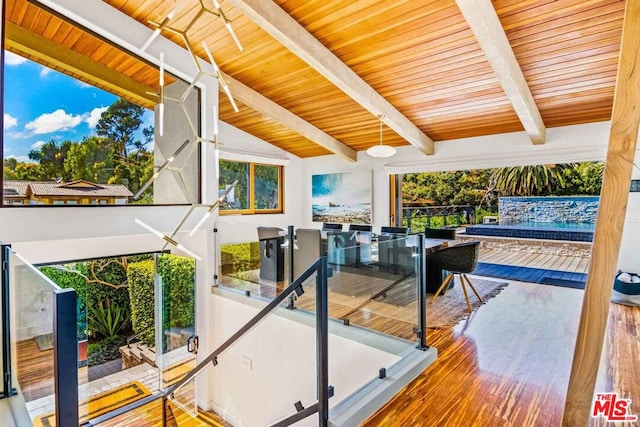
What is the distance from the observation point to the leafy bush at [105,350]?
5.51 m

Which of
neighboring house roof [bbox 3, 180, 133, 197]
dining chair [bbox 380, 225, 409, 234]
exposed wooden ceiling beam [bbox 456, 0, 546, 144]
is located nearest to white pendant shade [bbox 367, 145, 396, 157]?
dining chair [bbox 380, 225, 409, 234]

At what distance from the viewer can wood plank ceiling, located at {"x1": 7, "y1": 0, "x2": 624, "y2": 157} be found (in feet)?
11.3

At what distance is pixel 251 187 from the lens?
7.89m

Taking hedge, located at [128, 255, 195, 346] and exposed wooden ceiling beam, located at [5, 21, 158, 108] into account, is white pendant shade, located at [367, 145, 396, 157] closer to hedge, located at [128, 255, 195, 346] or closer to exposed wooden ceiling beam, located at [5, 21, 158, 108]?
exposed wooden ceiling beam, located at [5, 21, 158, 108]

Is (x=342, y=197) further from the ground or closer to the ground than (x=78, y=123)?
closer to the ground

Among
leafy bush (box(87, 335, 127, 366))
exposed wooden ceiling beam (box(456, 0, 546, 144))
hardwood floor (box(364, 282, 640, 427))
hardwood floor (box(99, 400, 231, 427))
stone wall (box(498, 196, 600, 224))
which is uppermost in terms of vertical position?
exposed wooden ceiling beam (box(456, 0, 546, 144))

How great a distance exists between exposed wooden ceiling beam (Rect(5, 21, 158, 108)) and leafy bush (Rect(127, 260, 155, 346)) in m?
2.50

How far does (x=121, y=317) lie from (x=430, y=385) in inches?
207

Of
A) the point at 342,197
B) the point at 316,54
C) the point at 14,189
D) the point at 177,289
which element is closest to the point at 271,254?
the point at 177,289

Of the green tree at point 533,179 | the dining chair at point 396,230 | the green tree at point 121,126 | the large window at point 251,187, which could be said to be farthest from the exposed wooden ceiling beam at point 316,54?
the green tree at point 533,179

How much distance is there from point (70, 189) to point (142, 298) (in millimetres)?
2461

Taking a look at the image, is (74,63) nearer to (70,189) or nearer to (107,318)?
(70,189)

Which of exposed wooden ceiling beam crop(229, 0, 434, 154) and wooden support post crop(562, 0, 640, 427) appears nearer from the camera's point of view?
wooden support post crop(562, 0, 640, 427)

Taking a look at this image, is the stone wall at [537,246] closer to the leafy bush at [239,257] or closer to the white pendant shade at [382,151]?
→ the white pendant shade at [382,151]
